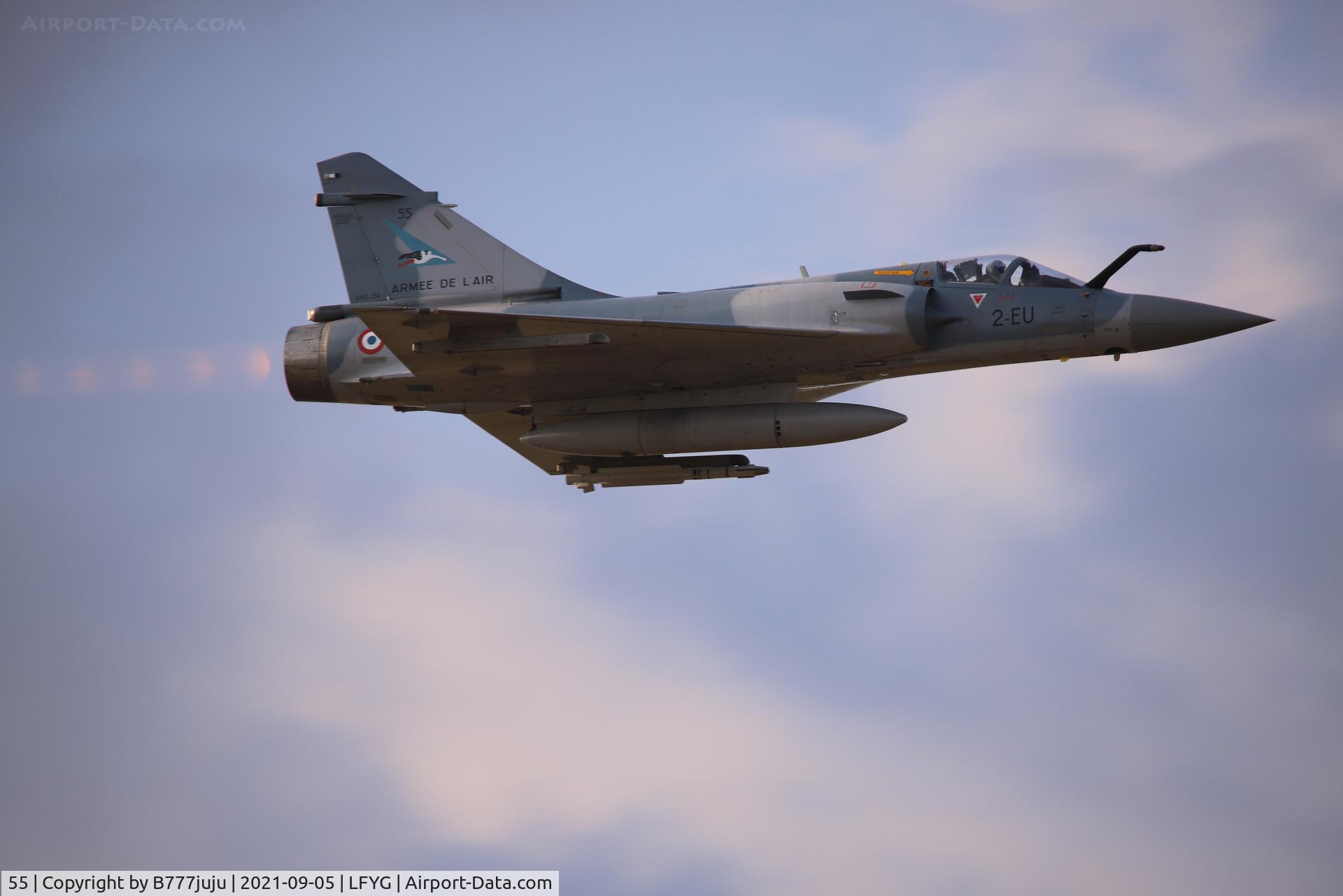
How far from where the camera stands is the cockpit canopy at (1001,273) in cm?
2177

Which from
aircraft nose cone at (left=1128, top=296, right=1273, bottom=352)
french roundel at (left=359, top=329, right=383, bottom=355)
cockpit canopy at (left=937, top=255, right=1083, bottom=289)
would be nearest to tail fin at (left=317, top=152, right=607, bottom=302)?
french roundel at (left=359, top=329, right=383, bottom=355)

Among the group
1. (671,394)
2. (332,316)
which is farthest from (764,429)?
(332,316)

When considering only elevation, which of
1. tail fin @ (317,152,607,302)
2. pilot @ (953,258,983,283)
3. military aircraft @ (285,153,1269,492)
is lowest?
military aircraft @ (285,153,1269,492)

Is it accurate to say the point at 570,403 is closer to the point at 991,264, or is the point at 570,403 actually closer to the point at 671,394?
the point at 671,394

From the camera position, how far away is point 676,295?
74.7 feet

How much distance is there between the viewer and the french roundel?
926 inches

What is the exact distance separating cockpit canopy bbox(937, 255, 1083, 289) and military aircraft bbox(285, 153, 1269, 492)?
32 mm

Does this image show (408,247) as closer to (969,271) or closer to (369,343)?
(369,343)

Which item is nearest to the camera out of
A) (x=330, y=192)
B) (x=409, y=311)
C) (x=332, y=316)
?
(x=409, y=311)

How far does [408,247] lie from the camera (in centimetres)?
2514

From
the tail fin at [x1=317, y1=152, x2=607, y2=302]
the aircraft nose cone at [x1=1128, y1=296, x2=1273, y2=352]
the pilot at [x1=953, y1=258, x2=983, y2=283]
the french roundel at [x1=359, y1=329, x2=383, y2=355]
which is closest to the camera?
the aircraft nose cone at [x1=1128, y1=296, x2=1273, y2=352]

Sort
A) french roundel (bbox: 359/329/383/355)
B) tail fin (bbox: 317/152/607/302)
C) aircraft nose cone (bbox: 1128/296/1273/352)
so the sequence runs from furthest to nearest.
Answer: tail fin (bbox: 317/152/607/302)
french roundel (bbox: 359/329/383/355)
aircraft nose cone (bbox: 1128/296/1273/352)

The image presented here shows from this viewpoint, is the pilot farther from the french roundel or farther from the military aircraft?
the french roundel

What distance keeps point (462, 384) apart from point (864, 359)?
648 cm
